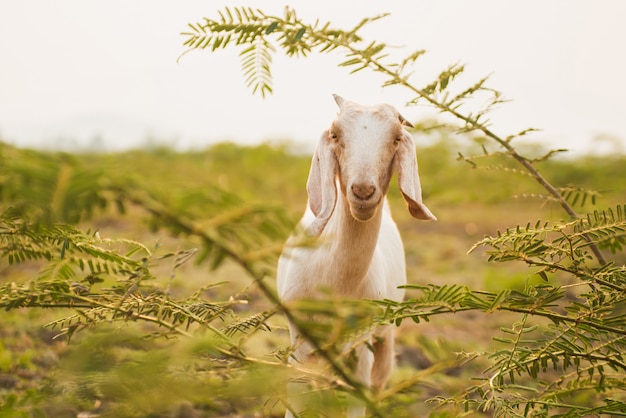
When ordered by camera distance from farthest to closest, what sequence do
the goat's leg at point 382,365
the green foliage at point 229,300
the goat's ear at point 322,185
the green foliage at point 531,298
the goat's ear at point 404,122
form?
1. the goat's leg at point 382,365
2. the goat's ear at point 404,122
3. the goat's ear at point 322,185
4. the green foliage at point 531,298
5. the green foliage at point 229,300

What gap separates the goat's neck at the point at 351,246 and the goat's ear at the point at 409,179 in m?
0.19

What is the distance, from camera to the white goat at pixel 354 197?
229 centimetres

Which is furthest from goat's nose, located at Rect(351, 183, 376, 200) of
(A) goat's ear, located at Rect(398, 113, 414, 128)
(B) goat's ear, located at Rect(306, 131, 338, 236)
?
(A) goat's ear, located at Rect(398, 113, 414, 128)

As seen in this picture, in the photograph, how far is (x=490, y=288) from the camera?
6.48 m

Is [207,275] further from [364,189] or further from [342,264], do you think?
[364,189]

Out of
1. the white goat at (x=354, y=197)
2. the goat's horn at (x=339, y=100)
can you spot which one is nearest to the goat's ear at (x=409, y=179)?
the white goat at (x=354, y=197)

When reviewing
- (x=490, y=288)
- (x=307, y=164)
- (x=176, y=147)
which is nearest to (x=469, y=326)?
(x=490, y=288)

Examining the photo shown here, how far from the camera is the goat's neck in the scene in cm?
259

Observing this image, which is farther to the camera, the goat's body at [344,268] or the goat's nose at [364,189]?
the goat's body at [344,268]

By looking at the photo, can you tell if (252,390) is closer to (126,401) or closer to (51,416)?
(126,401)

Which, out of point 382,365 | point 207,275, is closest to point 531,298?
point 382,365

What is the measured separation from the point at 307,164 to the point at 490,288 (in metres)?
6.03

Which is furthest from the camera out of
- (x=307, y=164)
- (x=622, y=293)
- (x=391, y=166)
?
(x=307, y=164)

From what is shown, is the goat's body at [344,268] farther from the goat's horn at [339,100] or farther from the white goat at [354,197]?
the goat's horn at [339,100]
